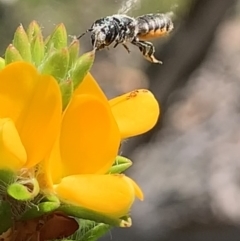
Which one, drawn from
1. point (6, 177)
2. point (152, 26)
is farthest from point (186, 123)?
point (6, 177)

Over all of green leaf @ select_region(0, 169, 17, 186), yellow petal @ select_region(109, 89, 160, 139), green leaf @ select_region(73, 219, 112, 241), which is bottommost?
green leaf @ select_region(73, 219, 112, 241)

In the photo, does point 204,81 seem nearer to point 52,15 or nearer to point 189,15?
point 189,15

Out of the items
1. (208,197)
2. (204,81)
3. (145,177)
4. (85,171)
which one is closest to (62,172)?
(85,171)

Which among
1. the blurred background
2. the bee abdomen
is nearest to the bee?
the bee abdomen

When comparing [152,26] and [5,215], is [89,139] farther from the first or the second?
[152,26]

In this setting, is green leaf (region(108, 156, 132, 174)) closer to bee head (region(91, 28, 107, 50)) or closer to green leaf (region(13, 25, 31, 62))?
green leaf (region(13, 25, 31, 62))

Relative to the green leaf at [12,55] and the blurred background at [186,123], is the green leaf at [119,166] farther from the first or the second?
the blurred background at [186,123]

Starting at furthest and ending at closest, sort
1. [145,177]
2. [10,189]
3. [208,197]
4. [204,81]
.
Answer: [204,81], [145,177], [208,197], [10,189]
